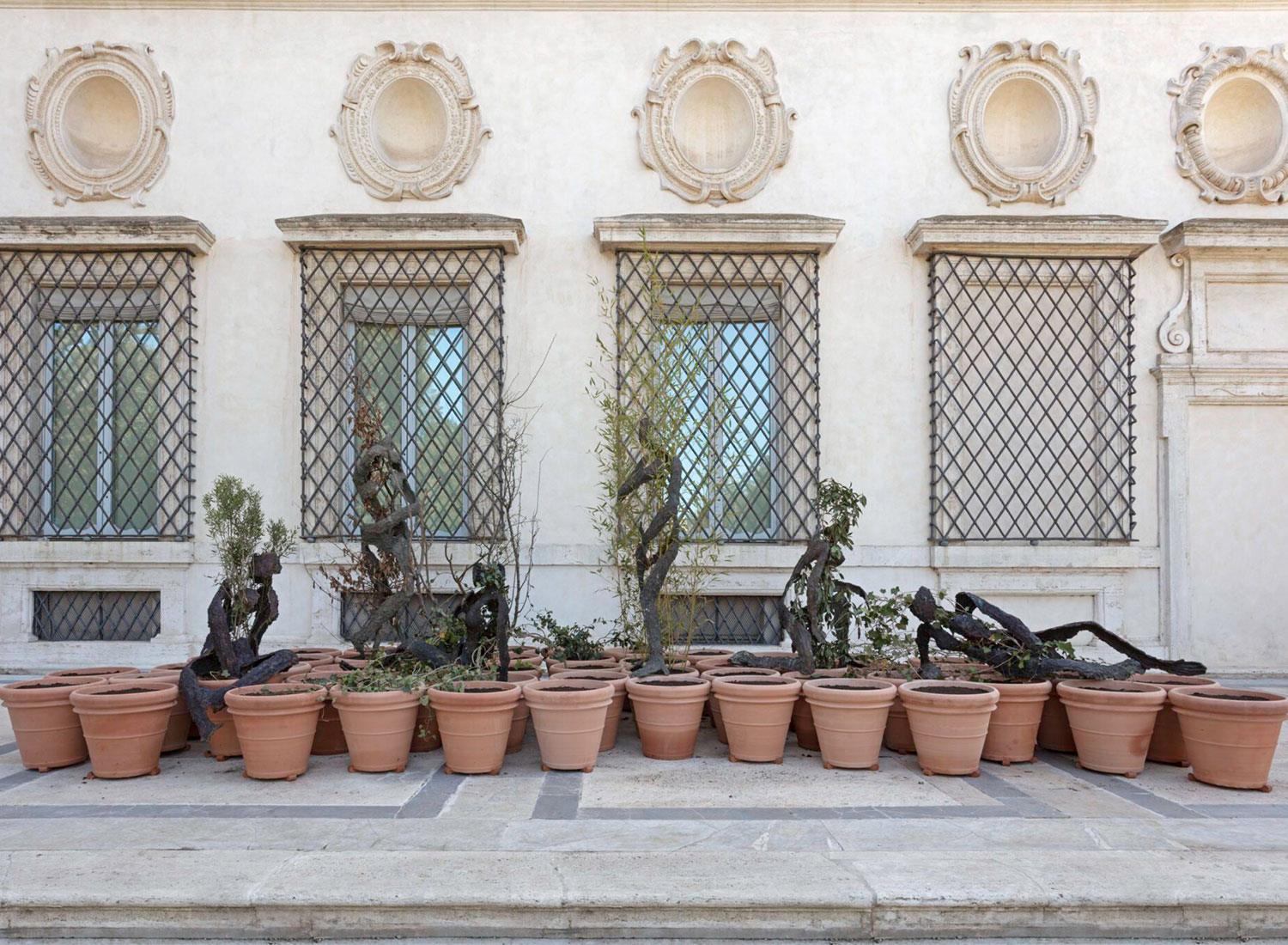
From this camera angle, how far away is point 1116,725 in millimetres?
4152

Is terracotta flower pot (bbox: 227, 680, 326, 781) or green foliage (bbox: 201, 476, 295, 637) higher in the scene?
green foliage (bbox: 201, 476, 295, 637)

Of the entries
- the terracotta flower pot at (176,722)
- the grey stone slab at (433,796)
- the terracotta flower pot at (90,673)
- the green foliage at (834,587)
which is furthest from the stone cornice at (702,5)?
the grey stone slab at (433,796)

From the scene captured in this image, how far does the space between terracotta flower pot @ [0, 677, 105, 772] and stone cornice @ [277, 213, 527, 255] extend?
369 cm

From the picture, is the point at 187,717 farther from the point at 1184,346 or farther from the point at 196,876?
the point at 1184,346

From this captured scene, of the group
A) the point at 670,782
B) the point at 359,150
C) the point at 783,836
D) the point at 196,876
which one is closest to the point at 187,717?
the point at 196,876

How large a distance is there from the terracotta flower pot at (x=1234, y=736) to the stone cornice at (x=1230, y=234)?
4013mm

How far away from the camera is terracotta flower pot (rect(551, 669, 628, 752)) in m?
4.57

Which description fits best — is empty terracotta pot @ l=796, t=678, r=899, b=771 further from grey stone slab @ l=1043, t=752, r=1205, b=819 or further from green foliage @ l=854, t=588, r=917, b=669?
grey stone slab @ l=1043, t=752, r=1205, b=819

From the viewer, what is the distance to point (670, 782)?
13.1 ft

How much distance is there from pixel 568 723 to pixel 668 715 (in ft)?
1.68

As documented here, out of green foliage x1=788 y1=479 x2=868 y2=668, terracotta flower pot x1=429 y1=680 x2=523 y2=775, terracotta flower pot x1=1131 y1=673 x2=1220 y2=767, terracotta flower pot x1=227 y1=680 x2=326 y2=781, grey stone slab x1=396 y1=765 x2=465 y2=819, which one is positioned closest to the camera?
grey stone slab x1=396 y1=765 x2=465 y2=819

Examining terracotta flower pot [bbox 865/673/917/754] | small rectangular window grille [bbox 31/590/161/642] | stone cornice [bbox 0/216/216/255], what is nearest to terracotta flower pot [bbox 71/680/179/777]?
small rectangular window grille [bbox 31/590/161/642]

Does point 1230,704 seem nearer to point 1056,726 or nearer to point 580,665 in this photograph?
point 1056,726

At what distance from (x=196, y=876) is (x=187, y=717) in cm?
196
